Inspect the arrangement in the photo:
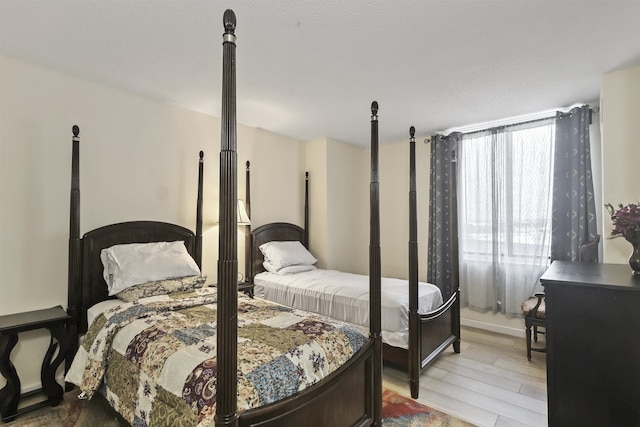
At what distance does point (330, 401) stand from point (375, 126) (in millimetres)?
1488

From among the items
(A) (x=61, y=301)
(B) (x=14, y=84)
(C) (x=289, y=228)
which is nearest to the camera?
(B) (x=14, y=84)

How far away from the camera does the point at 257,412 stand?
122 centimetres

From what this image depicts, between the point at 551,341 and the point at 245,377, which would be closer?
the point at 245,377

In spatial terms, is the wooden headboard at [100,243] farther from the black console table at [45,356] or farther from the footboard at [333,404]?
the footboard at [333,404]

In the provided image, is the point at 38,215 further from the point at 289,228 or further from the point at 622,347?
the point at 622,347

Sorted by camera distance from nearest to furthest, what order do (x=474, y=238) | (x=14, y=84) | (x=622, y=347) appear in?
(x=622, y=347) < (x=14, y=84) < (x=474, y=238)

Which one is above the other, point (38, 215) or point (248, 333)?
point (38, 215)

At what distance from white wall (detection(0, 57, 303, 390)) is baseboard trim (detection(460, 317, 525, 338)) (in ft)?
10.4

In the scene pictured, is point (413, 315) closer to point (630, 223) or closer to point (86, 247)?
point (630, 223)

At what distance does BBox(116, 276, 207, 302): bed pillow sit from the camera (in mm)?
2408

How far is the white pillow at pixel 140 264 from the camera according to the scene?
2504 millimetres

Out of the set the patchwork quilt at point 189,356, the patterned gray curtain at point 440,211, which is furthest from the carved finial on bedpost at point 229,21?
the patterned gray curtain at point 440,211

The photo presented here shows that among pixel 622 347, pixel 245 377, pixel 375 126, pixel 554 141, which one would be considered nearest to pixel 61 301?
pixel 245 377

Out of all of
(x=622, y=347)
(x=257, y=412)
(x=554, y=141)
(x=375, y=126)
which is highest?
(x=554, y=141)
